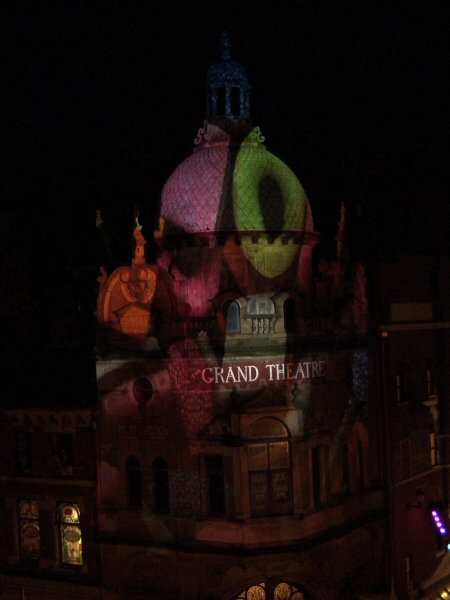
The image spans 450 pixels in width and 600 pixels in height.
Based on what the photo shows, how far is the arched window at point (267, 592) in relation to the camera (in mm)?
32375

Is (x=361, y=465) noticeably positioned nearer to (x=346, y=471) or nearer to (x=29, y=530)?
(x=346, y=471)

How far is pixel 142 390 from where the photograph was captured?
33625 millimetres

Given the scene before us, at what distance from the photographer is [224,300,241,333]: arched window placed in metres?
33.1

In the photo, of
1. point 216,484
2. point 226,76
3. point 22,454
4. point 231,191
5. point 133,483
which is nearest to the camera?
point 216,484

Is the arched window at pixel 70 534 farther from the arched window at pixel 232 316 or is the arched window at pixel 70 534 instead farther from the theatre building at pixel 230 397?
the arched window at pixel 232 316

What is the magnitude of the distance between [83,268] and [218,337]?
13522 millimetres

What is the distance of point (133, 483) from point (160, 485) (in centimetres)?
109

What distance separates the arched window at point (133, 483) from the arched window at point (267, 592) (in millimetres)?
4352

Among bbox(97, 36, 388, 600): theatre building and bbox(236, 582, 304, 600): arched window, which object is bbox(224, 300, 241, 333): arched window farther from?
bbox(236, 582, 304, 600): arched window

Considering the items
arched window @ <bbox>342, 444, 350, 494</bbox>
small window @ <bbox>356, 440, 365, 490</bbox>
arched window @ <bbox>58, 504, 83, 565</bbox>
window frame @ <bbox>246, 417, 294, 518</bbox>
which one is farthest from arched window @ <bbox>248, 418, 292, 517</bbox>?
arched window @ <bbox>58, 504, 83, 565</bbox>

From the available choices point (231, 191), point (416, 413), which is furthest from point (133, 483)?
point (416, 413)

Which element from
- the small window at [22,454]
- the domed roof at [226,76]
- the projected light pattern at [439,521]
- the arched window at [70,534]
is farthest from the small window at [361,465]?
the domed roof at [226,76]

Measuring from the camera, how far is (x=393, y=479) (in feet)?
124

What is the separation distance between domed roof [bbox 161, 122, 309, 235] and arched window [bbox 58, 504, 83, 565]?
9804mm
